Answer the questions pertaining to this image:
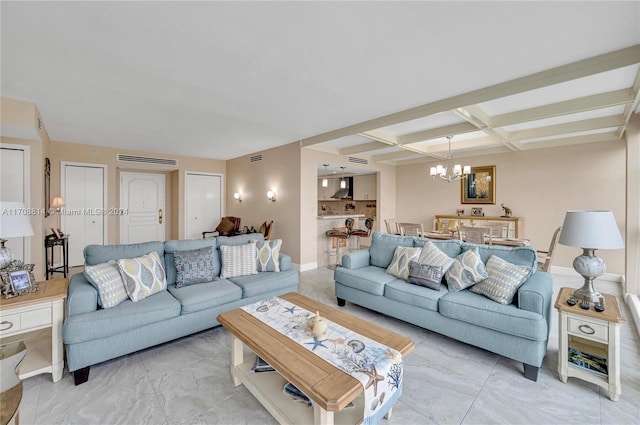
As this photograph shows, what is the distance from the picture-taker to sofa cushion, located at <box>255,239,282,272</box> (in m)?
3.41

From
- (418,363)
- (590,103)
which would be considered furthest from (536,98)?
(418,363)

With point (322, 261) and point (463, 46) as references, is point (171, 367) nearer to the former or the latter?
point (463, 46)

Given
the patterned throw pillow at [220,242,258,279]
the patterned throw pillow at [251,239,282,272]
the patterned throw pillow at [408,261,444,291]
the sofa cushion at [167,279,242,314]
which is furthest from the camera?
the patterned throw pillow at [251,239,282,272]

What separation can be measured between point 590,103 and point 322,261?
4794mm

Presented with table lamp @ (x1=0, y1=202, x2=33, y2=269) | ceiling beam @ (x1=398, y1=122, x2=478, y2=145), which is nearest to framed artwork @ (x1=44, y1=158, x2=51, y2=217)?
table lamp @ (x1=0, y1=202, x2=33, y2=269)

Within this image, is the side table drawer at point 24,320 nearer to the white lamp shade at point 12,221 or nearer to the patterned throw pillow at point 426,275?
the white lamp shade at point 12,221

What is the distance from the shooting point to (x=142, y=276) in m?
2.54

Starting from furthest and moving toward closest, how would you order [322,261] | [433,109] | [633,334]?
[322,261] → [433,109] → [633,334]

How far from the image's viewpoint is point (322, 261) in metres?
5.99

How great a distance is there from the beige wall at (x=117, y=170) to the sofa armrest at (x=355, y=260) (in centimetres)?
521

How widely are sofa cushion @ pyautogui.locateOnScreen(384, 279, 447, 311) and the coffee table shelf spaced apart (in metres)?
1.28

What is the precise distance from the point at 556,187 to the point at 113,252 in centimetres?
718

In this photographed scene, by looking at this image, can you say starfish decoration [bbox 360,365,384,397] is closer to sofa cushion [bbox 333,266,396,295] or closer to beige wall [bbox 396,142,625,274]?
sofa cushion [bbox 333,266,396,295]

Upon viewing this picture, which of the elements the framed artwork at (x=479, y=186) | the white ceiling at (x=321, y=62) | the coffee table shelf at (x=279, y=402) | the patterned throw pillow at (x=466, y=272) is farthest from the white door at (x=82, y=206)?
the framed artwork at (x=479, y=186)
